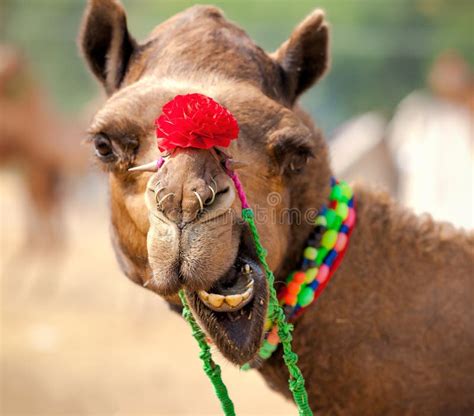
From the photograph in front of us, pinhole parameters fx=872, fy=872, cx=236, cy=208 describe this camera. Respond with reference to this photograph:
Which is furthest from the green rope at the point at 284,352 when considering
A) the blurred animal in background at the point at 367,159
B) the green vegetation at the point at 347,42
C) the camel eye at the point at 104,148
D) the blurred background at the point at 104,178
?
the green vegetation at the point at 347,42

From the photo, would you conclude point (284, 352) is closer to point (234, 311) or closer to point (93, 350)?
point (234, 311)

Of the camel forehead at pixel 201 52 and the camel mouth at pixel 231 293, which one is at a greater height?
the camel forehead at pixel 201 52

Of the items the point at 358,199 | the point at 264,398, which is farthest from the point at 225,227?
the point at 264,398

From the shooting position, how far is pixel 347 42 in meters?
19.3

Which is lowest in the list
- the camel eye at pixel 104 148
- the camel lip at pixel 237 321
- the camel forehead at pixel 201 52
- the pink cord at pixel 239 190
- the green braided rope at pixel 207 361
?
the green braided rope at pixel 207 361

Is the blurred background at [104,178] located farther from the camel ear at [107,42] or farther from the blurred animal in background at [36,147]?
the camel ear at [107,42]

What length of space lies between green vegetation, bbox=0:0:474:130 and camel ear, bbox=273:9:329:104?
14.0 meters

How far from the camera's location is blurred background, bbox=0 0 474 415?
341 inches

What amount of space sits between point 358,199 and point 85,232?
46.2 ft

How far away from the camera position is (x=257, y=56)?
10.6 ft

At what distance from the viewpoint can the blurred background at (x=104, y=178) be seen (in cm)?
866

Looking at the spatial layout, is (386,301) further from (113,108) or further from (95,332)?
(95,332)

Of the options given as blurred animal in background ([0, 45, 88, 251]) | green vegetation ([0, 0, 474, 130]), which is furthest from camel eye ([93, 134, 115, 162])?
green vegetation ([0, 0, 474, 130])

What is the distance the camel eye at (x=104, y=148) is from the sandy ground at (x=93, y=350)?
11.8ft
